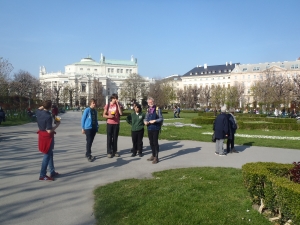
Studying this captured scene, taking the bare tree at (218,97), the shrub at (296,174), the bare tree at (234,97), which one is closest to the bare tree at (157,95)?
the bare tree at (218,97)

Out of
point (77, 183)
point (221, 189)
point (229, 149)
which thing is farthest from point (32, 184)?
point (229, 149)

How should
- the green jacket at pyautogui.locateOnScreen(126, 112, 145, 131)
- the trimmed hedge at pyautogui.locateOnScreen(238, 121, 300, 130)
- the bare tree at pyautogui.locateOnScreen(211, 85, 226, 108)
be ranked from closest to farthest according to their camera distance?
the green jacket at pyautogui.locateOnScreen(126, 112, 145, 131)
the trimmed hedge at pyautogui.locateOnScreen(238, 121, 300, 130)
the bare tree at pyautogui.locateOnScreen(211, 85, 226, 108)

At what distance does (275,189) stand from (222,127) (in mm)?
6263

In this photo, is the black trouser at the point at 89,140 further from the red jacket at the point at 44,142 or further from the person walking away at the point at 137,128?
the red jacket at the point at 44,142

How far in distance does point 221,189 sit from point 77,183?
3.03m

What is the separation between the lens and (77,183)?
662 centimetres

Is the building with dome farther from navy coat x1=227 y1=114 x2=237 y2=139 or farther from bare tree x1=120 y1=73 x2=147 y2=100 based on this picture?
navy coat x1=227 y1=114 x2=237 y2=139

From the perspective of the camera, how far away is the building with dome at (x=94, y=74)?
108812 mm

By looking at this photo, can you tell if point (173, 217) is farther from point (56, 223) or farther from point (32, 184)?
point (32, 184)

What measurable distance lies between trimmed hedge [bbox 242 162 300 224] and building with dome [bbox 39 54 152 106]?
3960 inches

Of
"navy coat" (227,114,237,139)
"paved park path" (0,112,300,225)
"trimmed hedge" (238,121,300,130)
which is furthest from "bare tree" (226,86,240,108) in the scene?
"paved park path" (0,112,300,225)

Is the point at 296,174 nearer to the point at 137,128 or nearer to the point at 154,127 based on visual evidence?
the point at 154,127

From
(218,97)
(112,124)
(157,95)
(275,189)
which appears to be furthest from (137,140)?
(218,97)

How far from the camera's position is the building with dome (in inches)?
4284
